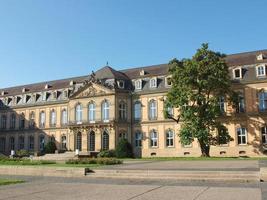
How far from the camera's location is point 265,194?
37.9 feet

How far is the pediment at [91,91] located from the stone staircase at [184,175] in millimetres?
31883

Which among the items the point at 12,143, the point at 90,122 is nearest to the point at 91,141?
the point at 90,122

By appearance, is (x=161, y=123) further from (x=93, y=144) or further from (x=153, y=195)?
(x=153, y=195)

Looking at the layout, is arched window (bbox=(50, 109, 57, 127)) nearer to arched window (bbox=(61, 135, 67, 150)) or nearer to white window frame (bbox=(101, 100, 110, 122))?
arched window (bbox=(61, 135, 67, 150))

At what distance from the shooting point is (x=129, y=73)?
5650 cm

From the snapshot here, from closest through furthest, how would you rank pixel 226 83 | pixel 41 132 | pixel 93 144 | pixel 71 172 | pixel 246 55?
pixel 71 172 → pixel 226 83 → pixel 246 55 → pixel 93 144 → pixel 41 132

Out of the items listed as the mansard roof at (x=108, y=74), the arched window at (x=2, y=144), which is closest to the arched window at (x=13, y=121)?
the arched window at (x=2, y=144)

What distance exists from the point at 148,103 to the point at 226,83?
13759 mm

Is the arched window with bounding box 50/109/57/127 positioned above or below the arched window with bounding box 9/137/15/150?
above

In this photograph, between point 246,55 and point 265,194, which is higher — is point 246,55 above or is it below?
above

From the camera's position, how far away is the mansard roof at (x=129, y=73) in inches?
1868

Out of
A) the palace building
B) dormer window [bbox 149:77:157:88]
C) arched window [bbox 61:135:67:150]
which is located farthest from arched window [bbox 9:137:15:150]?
dormer window [bbox 149:77:157:88]

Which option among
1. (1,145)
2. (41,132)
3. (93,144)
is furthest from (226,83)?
(1,145)

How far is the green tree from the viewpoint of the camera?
40188 millimetres
